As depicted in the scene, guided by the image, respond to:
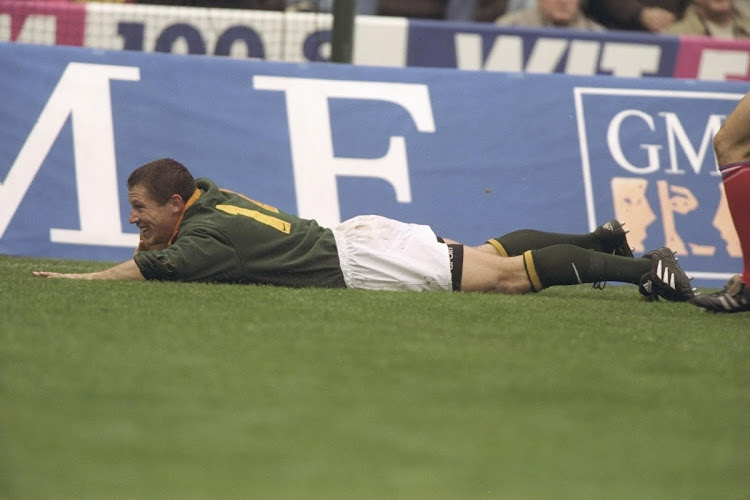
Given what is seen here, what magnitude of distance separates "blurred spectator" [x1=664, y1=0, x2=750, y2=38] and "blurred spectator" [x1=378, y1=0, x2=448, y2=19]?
1.93 m

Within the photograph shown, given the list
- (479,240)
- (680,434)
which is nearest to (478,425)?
(680,434)

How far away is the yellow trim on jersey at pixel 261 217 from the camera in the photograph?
5316 millimetres

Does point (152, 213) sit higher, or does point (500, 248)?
point (152, 213)

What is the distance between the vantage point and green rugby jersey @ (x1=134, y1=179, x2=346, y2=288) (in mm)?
5188

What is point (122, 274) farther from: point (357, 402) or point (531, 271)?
point (357, 402)

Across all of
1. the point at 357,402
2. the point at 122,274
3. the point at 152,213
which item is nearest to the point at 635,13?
the point at 152,213

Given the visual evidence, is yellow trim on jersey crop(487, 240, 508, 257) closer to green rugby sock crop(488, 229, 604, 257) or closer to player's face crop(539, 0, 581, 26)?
green rugby sock crop(488, 229, 604, 257)

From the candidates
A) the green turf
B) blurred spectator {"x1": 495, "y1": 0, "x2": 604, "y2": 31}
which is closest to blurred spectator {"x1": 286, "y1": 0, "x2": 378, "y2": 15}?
blurred spectator {"x1": 495, "y1": 0, "x2": 604, "y2": 31}

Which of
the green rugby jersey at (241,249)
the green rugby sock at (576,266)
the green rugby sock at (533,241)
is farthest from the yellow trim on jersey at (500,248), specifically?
the green rugby jersey at (241,249)

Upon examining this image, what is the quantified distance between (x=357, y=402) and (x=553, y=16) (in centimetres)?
756

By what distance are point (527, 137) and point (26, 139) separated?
111 inches

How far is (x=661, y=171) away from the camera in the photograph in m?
7.19

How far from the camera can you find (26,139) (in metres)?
6.93

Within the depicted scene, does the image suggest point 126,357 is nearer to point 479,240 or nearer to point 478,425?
point 478,425
